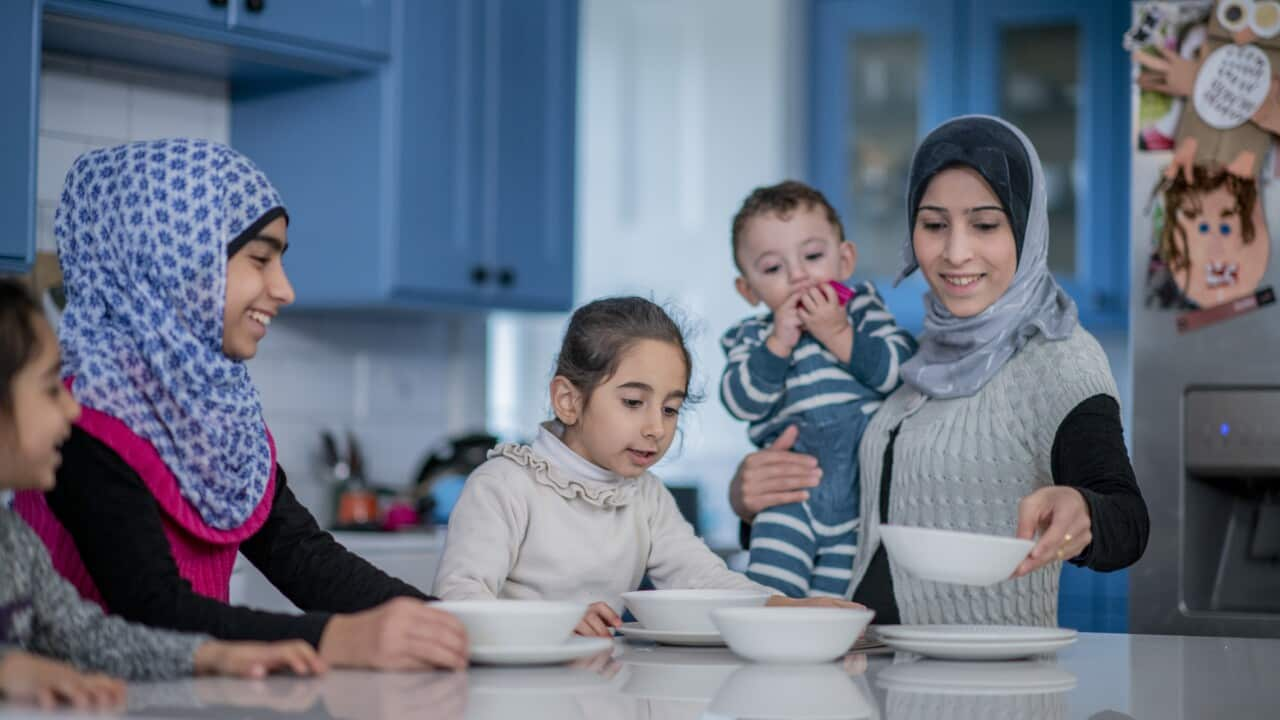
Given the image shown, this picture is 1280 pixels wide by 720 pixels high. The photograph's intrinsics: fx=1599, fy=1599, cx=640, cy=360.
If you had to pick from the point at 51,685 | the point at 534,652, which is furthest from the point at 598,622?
the point at 51,685

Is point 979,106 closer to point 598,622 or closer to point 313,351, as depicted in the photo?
point 313,351

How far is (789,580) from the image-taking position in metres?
2.41

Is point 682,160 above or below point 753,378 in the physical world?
above

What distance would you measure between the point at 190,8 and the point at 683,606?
2.01 m

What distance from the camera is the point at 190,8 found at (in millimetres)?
3197

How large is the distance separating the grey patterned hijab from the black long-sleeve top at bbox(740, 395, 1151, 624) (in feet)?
0.57

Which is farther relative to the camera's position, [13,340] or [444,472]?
[444,472]

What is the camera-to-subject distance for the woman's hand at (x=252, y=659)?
140 cm

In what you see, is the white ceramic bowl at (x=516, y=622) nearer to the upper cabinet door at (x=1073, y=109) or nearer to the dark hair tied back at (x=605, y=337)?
the dark hair tied back at (x=605, y=337)

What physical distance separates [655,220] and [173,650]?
3.73 meters

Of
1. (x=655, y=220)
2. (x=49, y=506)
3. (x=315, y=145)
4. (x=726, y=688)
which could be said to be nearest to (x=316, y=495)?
(x=315, y=145)

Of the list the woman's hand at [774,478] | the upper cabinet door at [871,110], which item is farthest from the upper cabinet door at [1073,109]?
the woman's hand at [774,478]

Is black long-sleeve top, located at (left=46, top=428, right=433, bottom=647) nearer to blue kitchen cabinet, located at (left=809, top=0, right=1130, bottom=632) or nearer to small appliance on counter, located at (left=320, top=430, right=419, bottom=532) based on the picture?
small appliance on counter, located at (left=320, top=430, right=419, bottom=532)

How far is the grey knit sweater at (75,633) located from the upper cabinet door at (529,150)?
102 inches
